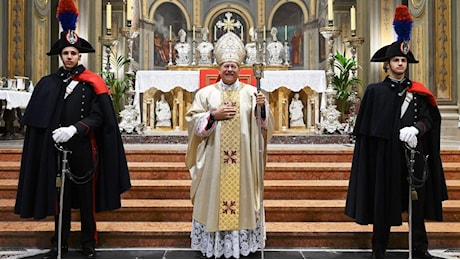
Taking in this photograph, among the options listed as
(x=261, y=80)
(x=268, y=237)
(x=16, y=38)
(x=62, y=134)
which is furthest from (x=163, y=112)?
(x=62, y=134)

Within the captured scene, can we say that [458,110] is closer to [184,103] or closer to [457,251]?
[184,103]

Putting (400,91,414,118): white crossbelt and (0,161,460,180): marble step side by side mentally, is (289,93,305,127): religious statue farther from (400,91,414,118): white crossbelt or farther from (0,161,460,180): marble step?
(400,91,414,118): white crossbelt

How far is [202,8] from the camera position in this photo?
1778cm

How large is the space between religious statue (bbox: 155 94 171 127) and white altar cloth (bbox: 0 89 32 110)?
252 cm

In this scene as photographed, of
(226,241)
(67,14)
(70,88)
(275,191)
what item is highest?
(67,14)

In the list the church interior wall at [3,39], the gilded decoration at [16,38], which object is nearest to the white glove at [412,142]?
the church interior wall at [3,39]

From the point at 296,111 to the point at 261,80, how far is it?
1144mm

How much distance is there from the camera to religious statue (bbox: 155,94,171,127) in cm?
989

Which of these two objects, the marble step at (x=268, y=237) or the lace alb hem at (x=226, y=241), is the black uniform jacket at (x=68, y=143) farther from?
the lace alb hem at (x=226, y=241)

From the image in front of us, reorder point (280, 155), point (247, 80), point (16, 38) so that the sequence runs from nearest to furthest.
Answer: point (280, 155), point (247, 80), point (16, 38)

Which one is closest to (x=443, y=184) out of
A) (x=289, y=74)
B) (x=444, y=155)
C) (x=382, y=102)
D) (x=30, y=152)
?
(x=382, y=102)

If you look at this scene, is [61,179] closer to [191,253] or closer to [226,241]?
[191,253]

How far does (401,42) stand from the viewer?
3.66m

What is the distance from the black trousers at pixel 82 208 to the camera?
3.75 m
